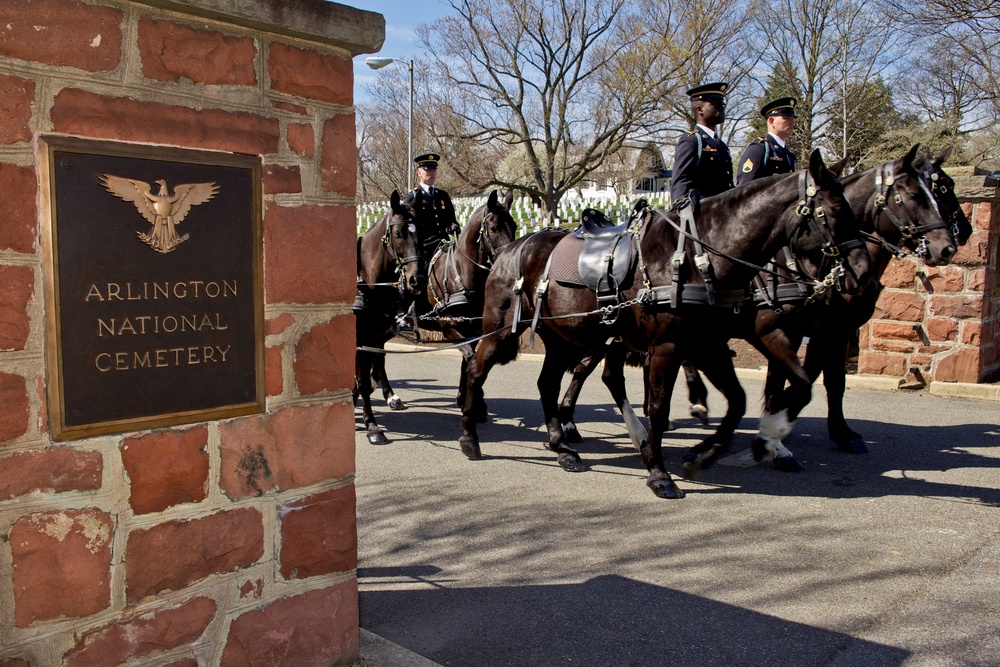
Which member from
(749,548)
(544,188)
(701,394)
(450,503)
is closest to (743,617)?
(749,548)

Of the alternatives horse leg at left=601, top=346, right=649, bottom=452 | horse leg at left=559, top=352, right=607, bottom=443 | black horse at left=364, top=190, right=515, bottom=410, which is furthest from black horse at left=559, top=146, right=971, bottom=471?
black horse at left=364, top=190, right=515, bottom=410

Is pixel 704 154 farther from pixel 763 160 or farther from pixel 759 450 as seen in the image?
pixel 759 450

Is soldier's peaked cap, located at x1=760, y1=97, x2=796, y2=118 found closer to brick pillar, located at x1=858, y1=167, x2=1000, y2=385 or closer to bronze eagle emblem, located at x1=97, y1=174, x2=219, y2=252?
brick pillar, located at x1=858, y1=167, x2=1000, y2=385

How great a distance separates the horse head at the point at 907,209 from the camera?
6.15m

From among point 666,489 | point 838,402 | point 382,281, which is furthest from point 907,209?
point 382,281

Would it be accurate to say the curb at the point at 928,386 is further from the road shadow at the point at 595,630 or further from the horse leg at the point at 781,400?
the road shadow at the point at 595,630

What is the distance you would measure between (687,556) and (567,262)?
8.62 feet

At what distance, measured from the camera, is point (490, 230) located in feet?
26.6

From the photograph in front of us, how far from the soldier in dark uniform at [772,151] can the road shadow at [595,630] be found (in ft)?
13.9

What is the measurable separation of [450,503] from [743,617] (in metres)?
2.38

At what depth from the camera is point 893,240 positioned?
6434 mm

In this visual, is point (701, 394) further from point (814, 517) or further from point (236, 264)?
point (236, 264)

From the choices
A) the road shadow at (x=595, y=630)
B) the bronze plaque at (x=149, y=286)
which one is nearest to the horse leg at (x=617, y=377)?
the road shadow at (x=595, y=630)

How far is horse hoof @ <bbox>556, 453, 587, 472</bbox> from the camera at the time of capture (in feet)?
21.7
